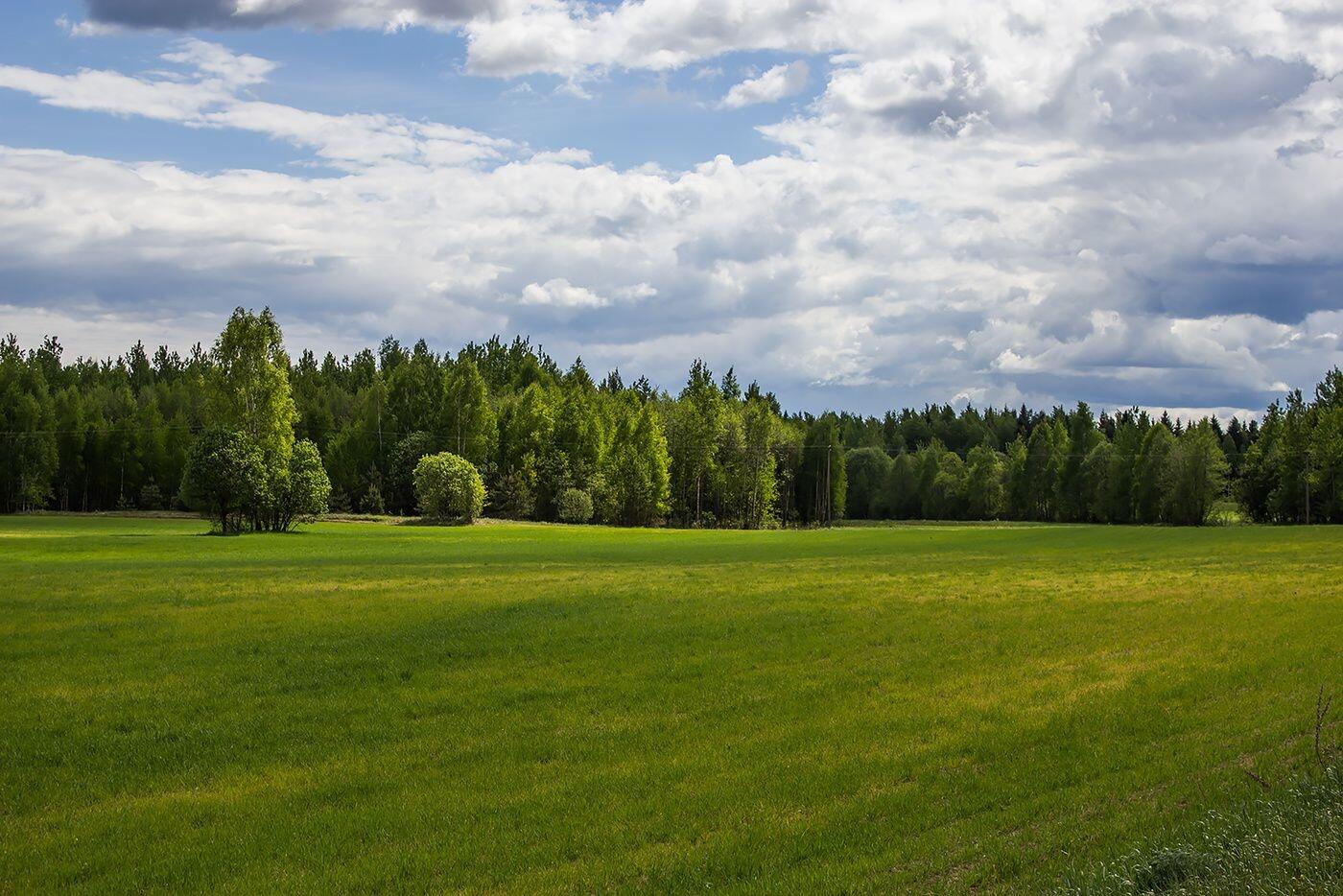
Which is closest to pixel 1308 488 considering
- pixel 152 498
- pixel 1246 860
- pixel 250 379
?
pixel 250 379

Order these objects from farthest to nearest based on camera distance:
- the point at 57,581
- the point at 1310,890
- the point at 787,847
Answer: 1. the point at 57,581
2. the point at 787,847
3. the point at 1310,890

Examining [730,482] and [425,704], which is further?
[730,482]

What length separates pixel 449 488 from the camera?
111 m

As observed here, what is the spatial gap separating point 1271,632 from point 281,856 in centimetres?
2440

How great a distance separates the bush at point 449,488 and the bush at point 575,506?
17.3 m

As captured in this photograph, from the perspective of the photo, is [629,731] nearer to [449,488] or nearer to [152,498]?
[449,488]

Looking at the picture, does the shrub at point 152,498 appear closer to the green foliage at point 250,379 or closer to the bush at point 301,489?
the green foliage at point 250,379

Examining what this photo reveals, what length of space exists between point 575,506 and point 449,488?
21.3m

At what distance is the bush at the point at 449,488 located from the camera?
111125 millimetres

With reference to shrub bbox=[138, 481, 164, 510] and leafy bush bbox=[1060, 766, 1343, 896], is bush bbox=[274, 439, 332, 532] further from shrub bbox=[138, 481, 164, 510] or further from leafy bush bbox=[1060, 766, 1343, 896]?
leafy bush bbox=[1060, 766, 1343, 896]

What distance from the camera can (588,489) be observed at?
13462 centimetres

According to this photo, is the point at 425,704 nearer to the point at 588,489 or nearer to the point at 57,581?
the point at 57,581

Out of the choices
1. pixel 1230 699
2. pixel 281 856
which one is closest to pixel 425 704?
pixel 281 856

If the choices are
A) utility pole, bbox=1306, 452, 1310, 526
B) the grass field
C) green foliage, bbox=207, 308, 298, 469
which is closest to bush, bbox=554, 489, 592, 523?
green foliage, bbox=207, 308, 298, 469
